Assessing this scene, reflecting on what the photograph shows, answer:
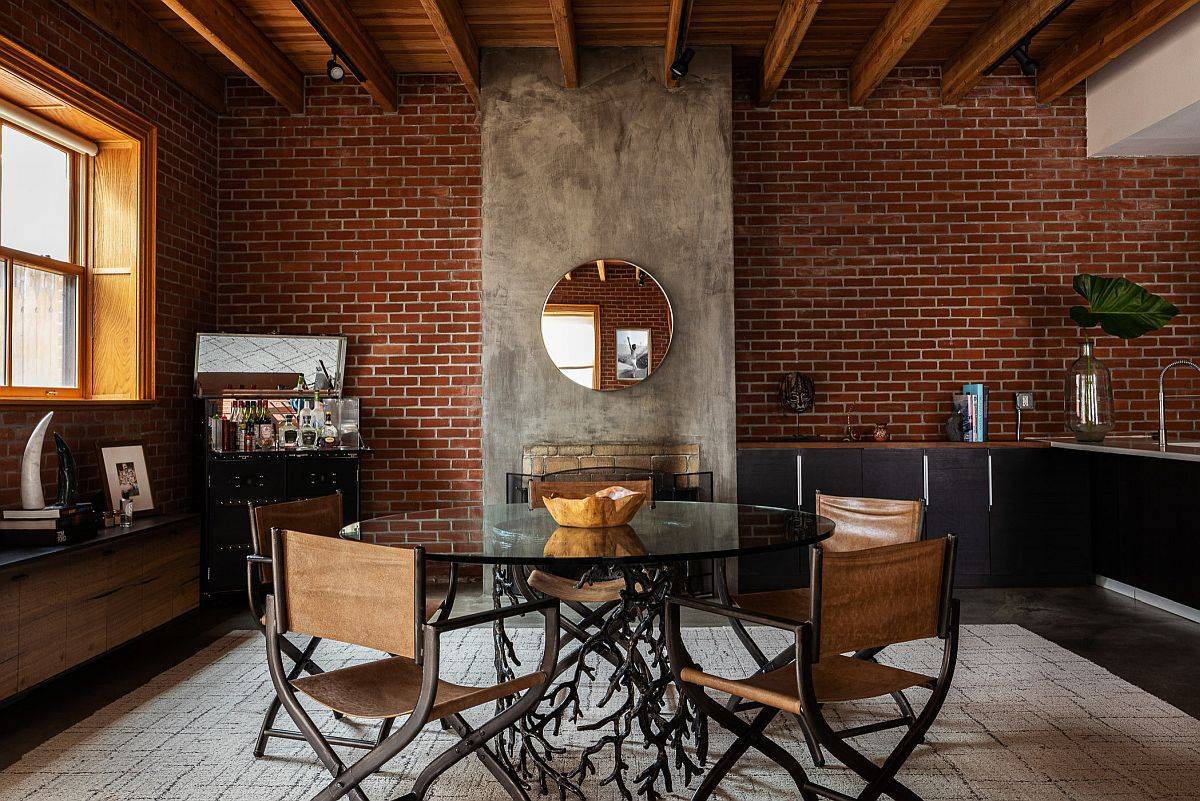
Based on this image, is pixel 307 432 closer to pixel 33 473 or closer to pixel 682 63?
pixel 33 473

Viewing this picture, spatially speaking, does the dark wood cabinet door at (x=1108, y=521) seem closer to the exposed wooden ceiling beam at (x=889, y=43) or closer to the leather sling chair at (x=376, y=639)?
the exposed wooden ceiling beam at (x=889, y=43)

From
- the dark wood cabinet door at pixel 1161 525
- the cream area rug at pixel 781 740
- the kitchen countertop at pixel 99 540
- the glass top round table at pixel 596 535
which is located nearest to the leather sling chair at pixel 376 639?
the glass top round table at pixel 596 535

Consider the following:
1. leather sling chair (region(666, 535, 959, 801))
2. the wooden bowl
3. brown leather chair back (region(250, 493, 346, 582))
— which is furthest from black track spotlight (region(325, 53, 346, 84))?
leather sling chair (region(666, 535, 959, 801))

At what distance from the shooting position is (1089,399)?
554cm

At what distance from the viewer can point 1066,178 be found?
6.08 m

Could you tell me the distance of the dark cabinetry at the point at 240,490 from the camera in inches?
205

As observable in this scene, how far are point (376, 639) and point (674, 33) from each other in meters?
4.04

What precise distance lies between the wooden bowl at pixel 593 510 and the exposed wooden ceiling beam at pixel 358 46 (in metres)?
3.32

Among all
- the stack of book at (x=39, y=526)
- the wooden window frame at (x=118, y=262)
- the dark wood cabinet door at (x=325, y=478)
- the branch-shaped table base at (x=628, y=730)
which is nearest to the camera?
the branch-shaped table base at (x=628, y=730)

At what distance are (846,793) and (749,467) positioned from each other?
3070mm

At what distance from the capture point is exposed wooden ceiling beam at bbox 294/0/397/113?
4.65m

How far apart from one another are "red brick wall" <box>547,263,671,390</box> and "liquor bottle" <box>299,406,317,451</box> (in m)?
1.81

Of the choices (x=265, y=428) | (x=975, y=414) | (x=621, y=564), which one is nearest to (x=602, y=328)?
(x=265, y=428)

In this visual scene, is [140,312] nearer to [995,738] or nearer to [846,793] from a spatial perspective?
[846,793]
